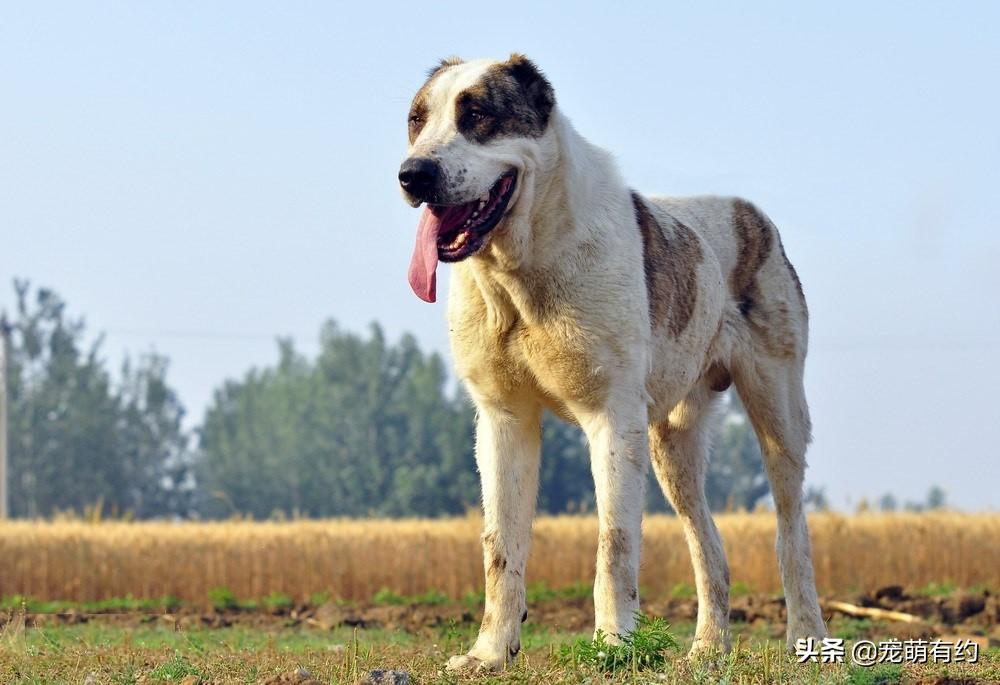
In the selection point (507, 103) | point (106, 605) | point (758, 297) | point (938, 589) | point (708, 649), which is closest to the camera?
point (507, 103)

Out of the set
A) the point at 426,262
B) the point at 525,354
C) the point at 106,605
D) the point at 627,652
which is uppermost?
the point at 426,262

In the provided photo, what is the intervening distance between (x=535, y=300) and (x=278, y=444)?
74.9m

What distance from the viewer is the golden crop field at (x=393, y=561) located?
20.5 metres

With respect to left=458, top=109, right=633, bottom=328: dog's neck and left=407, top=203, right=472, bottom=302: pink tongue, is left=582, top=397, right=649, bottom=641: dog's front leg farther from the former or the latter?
left=407, top=203, right=472, bottom=302: pink tongue

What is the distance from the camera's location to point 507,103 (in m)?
6.11

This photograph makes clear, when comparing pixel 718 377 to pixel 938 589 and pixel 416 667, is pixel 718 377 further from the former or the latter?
pixel 938 589

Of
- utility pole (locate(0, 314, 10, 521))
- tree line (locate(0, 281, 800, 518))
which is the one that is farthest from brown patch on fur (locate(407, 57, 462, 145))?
tree line (locate(0, 281, 800, 518))

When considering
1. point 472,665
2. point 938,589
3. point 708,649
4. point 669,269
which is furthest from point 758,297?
point 938,589

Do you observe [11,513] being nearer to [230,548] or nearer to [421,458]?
A: [421,458]

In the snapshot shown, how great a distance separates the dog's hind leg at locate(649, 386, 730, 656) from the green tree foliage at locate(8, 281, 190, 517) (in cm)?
6101

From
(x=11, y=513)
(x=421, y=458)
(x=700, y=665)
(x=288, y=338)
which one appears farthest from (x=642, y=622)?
(x=288, y=338)

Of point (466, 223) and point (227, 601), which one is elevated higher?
point (466, 223)

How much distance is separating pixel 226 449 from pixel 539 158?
75.6 meters

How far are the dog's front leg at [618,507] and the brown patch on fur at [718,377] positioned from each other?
1991 millimetres
